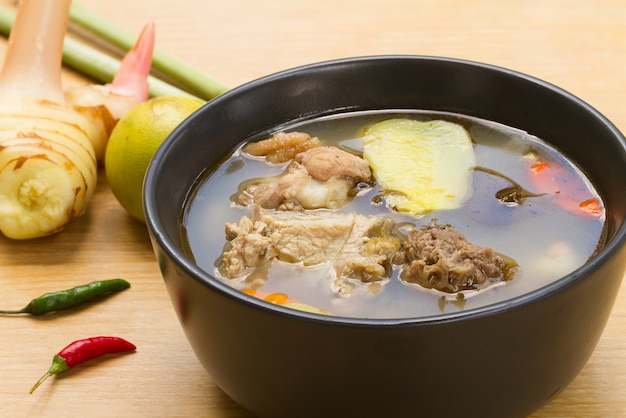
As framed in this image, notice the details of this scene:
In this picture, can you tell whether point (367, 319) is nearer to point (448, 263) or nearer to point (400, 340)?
point (400, 340)

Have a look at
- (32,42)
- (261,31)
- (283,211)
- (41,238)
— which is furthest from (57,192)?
(261,31)

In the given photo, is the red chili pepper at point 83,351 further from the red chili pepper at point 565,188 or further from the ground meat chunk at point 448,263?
the red chili pepper at point 565,188

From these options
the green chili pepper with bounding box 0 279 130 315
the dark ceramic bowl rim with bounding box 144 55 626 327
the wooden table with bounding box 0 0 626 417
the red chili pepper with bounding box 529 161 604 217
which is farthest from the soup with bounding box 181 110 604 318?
the green chili pepper with bounding box 0 279 130 315

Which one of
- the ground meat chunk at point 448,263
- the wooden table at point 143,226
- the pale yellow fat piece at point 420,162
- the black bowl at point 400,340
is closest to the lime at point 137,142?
the wooden table at point 143,226

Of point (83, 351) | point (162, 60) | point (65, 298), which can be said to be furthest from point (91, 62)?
point (83, 351)

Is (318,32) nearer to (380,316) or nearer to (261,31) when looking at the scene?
(261,31)

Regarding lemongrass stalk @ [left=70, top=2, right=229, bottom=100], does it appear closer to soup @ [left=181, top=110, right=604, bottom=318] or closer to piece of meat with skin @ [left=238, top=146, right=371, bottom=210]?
soup @ [left=181, top=110, right=604, bottom=318]

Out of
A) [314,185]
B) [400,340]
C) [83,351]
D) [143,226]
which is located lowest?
[83,351]
